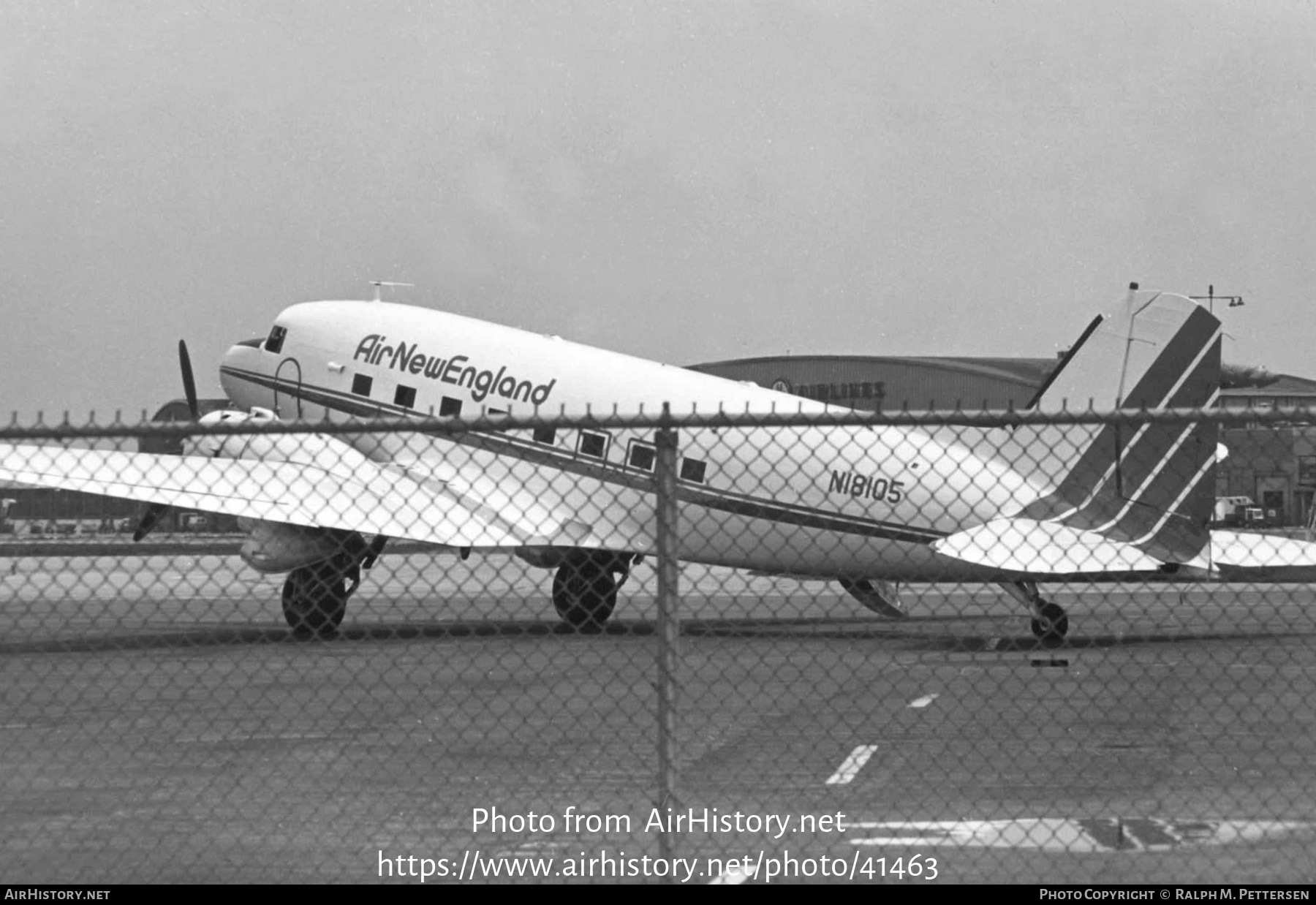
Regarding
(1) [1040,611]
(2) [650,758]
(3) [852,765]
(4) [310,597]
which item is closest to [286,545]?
(4) [310,597]

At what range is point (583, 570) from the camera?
2292cm

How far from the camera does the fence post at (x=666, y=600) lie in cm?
637

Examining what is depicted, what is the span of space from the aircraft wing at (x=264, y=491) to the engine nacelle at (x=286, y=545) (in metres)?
0.29

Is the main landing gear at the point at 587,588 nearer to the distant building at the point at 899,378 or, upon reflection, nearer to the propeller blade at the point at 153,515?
the propeller blade at the point at 153,515

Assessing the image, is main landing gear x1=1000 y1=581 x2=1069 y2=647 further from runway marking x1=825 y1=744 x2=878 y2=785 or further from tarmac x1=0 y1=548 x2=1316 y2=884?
runway marking x1=825 y1=744 x2=878 y2=785

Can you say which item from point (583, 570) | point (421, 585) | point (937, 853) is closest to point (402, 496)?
point (583, 570)

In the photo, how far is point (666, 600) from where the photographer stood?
21.2 feet

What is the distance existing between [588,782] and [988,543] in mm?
7994

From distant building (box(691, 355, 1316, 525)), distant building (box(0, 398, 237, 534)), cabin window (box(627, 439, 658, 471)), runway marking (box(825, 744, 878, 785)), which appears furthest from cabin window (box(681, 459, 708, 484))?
distant building (box(691, 355, 1316, 525))

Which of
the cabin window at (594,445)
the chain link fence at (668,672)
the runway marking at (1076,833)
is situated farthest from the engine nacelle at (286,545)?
the runway marking at (1076,833)

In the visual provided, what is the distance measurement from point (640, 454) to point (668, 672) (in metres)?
15.7

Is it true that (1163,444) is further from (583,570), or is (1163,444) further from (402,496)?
(402,496)

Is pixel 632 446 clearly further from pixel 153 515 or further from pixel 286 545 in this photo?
pixel 153 515

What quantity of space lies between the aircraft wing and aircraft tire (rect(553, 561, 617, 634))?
1.06m
